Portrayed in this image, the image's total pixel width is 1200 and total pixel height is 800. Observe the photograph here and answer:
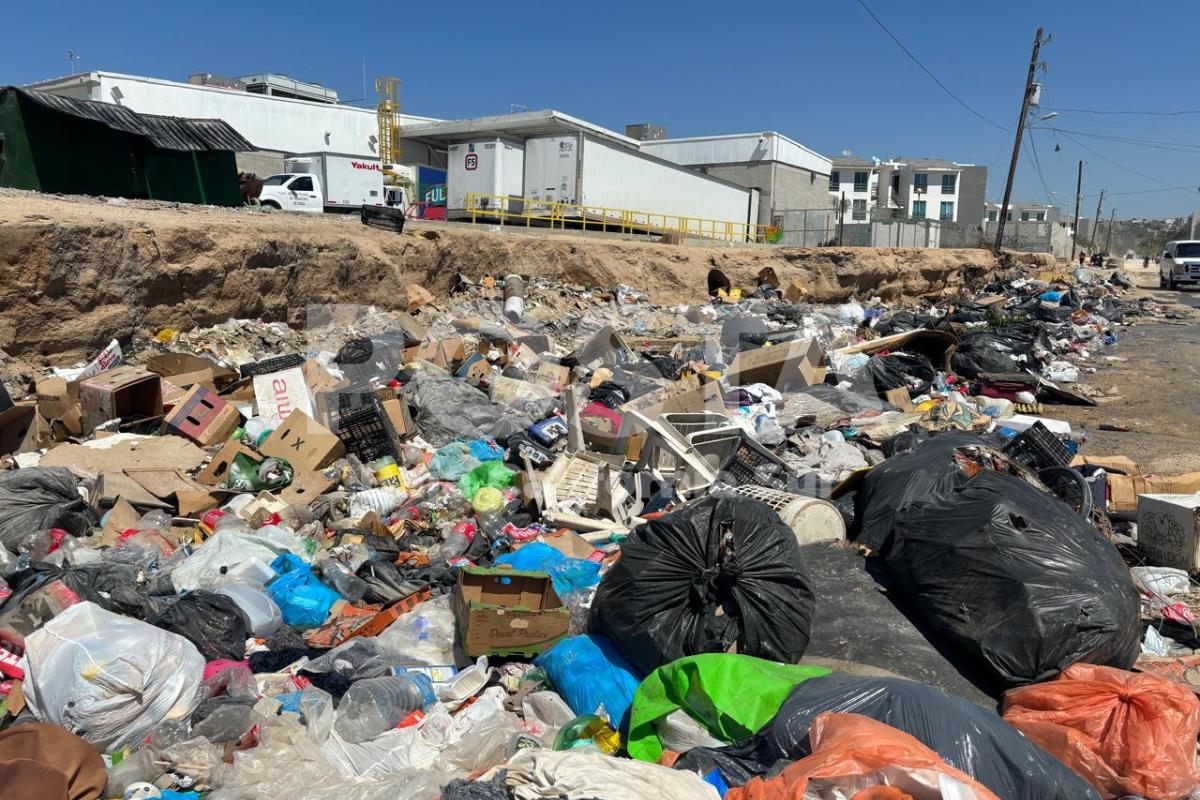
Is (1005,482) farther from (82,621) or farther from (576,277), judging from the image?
(576,277)

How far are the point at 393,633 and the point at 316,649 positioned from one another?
349 millimetres

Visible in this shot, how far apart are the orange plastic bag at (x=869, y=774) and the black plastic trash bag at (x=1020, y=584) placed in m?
1.06

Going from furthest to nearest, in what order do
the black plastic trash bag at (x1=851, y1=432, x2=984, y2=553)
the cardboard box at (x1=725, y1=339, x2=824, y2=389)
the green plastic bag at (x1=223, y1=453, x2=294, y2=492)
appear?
the cardboard box at (x1=725, y1=339, x2=824, y2=389)
the green plastic bag at (x1=223, y1=453, x2=294, y2=492)
the black plastic trash bag at (x1=851, y1=432, x2=984, y2=553)

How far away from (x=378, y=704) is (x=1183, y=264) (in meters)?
29.7

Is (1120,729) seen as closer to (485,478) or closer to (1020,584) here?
(1020,584)

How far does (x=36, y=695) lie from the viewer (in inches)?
113

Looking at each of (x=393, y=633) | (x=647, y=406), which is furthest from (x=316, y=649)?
(x=647, y=406)

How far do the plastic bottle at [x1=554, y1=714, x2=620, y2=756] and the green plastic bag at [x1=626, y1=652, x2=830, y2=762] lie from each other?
10 cm

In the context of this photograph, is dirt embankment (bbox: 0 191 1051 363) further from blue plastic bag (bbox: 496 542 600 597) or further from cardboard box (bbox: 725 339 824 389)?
blue plastic bag (bbox: 496 542 600 597)

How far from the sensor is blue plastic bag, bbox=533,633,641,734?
9.87 feet

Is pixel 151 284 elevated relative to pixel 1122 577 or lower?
elevated

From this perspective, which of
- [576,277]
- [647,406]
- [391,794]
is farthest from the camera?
[576,277]

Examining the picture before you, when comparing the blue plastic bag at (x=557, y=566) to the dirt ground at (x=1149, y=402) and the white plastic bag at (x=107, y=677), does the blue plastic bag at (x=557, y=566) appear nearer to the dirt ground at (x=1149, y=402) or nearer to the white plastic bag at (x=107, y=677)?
the white plastic bag at (x=107, y=677)

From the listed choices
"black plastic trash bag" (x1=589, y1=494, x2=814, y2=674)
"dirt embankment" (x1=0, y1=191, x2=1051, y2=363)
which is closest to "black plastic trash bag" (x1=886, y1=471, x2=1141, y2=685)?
"black plastic trash bag" (x1=589, y1=494, x2=814, y2=674)
